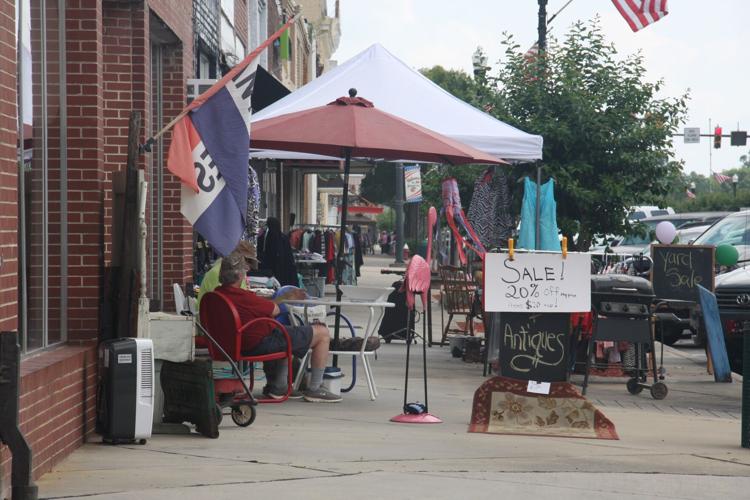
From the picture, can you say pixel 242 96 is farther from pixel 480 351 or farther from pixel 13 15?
pixel 480 351

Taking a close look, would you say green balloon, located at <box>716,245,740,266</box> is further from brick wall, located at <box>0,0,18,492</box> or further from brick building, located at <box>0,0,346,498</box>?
brick wall, located at <box>0,0,18,492</box>

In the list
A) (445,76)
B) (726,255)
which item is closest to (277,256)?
(726,255)

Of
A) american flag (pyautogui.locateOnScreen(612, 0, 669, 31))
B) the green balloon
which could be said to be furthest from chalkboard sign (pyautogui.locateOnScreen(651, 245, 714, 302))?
american flag (pyautogui.locateOnScreen(612, 0, 669, 31))

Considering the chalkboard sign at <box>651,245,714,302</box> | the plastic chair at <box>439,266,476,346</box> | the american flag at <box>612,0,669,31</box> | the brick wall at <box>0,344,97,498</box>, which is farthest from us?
the american flag at <box>612,0,669,31</box>

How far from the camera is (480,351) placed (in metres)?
14.0

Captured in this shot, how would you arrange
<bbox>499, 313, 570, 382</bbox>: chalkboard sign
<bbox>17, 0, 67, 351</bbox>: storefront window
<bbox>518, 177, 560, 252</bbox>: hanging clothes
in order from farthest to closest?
<bbox>518, 177, 560, 252</bbox>: hanging clothes → <bbox>499, 313, 570, 382</bbox>: chalkboard sign → <bbox>17, 0, 67, 351</bbox>: storefront window

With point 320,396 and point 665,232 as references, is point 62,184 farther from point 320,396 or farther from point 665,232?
point 665,232

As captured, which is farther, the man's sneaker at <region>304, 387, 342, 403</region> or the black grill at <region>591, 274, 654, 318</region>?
the black grill at <region>591, 274, 654, 318</region>

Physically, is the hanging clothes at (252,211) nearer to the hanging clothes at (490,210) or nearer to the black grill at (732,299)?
the hanging clothes at (490,210)

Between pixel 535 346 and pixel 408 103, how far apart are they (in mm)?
4746

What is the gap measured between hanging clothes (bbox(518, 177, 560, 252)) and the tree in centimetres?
404

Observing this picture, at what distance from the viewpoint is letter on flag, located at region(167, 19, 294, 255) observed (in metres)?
8.41

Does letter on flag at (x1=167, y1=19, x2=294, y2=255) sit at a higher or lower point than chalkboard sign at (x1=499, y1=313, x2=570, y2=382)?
higher

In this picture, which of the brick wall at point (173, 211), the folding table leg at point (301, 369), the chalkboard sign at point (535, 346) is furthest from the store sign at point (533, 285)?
the brick wall at point (173, 211)
